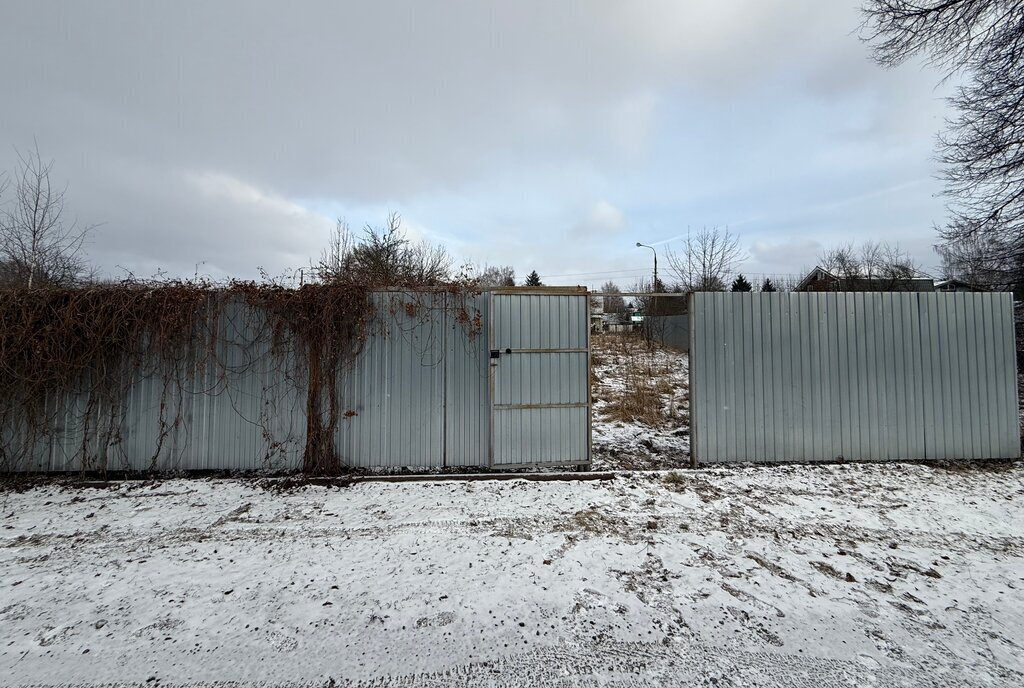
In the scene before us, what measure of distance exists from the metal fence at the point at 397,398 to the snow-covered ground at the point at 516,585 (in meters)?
0.57

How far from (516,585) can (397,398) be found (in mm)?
2850

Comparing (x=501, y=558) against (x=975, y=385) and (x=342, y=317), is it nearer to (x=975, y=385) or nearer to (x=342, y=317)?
(x=342, y=317)

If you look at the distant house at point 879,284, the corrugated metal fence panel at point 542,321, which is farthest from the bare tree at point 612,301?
the distant house at point 879,284

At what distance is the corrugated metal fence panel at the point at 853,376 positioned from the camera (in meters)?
5.14

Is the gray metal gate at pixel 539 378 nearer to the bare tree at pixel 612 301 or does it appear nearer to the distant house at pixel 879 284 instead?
the bare tree at pixel 612 301

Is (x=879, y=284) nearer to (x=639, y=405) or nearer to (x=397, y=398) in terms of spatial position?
(x=639, y=405)

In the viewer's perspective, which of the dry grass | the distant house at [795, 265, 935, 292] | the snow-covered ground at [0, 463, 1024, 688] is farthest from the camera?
the distant house at [795, 265, 935, 292]

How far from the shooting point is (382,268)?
11789mm

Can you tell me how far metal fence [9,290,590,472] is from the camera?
4902 mm

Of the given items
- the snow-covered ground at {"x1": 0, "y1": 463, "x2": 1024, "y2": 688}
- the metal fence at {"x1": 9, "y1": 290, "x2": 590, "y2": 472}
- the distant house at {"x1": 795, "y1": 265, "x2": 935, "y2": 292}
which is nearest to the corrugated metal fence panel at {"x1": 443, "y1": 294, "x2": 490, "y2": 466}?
the metal fence at {"x1": 9, "y1": 290, "x2": 590, "y2": 472}

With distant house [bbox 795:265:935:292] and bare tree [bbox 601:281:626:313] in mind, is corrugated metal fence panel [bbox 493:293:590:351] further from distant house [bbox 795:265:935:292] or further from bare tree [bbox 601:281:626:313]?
distant house [bbox 795:265:935:292]

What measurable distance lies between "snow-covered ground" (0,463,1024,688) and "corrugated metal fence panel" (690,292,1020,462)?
0.86 metres

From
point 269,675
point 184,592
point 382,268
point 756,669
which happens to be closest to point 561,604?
point 756,669

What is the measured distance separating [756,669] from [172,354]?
628 centimetres
